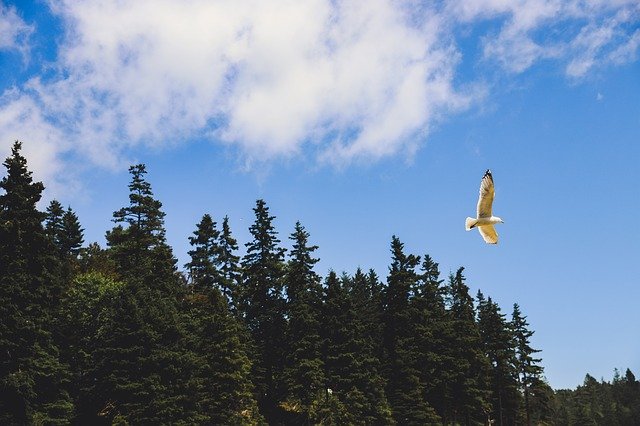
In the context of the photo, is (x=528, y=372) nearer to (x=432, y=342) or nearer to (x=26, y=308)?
(x=432, y=342)

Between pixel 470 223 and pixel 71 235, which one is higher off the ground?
pixel 71 235

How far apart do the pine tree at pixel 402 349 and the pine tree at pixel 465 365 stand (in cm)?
447

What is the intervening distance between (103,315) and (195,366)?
790 cm

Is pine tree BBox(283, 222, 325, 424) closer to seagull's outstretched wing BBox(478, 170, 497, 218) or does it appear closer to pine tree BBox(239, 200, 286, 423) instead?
pine tree BBox(239, 200, 286, 423)

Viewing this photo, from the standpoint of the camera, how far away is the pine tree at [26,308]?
31.7 metres

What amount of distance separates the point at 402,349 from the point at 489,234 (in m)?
36.0

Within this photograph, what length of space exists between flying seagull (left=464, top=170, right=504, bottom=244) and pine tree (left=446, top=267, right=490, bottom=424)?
3882 cm

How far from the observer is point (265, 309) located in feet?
179

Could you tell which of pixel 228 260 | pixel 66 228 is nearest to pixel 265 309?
pixel 228 260

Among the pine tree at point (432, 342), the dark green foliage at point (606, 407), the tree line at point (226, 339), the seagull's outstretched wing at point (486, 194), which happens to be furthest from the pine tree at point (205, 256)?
the dark green foliage at point (606, 407)

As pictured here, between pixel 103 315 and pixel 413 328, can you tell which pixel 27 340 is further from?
pixel 413 328

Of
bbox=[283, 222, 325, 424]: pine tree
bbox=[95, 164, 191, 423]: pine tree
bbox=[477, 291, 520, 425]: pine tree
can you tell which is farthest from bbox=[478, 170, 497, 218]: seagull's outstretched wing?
bbox=[477, 291, 520, 425]: pine tree

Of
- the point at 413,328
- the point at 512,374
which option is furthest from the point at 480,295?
A: the point at 413,328

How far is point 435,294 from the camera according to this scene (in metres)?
60.8
